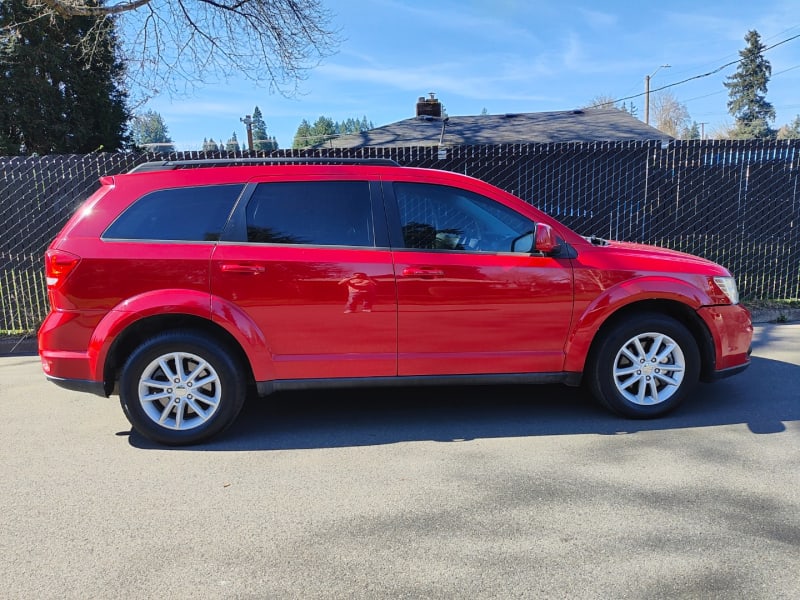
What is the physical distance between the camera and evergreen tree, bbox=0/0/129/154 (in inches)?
596

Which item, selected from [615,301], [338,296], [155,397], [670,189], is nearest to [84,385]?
[155,397]

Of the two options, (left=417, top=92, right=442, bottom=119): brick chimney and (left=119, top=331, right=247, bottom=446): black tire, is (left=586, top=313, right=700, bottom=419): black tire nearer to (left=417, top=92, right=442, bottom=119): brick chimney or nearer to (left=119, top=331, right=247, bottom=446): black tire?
(left=119, top=331, right=247, bottom=446): black tire

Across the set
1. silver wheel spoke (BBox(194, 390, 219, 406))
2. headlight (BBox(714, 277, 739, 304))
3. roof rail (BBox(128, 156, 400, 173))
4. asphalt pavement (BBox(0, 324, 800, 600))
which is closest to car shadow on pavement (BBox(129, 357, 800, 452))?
asphalt pavement (BBox(0, 324, 800, 600))

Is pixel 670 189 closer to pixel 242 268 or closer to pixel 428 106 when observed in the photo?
pixel 242 268

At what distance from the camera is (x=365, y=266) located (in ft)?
12.9

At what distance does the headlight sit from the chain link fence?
152 inches

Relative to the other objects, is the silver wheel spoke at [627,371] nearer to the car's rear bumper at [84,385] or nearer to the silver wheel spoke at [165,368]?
the silver wheel spoke at [165,368]

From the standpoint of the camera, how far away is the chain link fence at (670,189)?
312 inches

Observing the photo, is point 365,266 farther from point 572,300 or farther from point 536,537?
point 536,537

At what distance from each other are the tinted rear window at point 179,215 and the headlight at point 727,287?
3.64m

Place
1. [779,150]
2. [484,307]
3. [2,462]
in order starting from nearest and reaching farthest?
[2,462], [484,307], [779,150]

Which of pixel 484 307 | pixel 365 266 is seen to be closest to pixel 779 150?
pixel 484 307

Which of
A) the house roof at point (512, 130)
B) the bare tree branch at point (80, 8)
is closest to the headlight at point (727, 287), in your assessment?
the bare tree branch at point (80, 8)

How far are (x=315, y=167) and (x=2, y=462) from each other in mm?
2933
